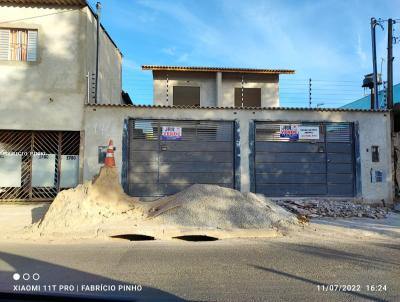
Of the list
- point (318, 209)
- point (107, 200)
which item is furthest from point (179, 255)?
point (318, 209)

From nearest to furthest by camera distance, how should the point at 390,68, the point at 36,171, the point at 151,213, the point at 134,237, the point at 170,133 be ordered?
1. the point at 134,237
2. the point at 151,213
3. the point at 36,171
4. the point at 170,133
5. the point at 390,68

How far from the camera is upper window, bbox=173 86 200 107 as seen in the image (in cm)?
2091

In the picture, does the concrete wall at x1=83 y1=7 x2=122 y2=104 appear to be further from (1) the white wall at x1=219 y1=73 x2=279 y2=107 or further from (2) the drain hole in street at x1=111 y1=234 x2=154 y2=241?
(2) the drain hole in street at x1=111 y1=234 x2=154 y2=241

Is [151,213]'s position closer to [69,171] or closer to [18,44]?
[69,171]

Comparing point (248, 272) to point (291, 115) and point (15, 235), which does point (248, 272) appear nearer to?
point (15, 235)

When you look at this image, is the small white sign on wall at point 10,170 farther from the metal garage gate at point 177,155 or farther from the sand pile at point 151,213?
the sand pile at point 151,213

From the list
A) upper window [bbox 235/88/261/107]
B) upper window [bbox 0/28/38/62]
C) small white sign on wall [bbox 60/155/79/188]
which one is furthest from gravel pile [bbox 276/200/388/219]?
upper window [bbox 0/28/38/62]

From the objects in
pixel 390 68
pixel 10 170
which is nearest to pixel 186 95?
pixel 390 68

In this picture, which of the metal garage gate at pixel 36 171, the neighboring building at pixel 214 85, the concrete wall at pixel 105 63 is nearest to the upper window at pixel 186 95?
the neighboring building at pixel 214 85

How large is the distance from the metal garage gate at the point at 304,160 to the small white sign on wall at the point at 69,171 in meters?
6.14

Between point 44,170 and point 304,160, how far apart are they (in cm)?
894

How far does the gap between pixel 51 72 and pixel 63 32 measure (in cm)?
150

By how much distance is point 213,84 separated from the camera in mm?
20438

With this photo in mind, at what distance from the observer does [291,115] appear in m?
13.0
